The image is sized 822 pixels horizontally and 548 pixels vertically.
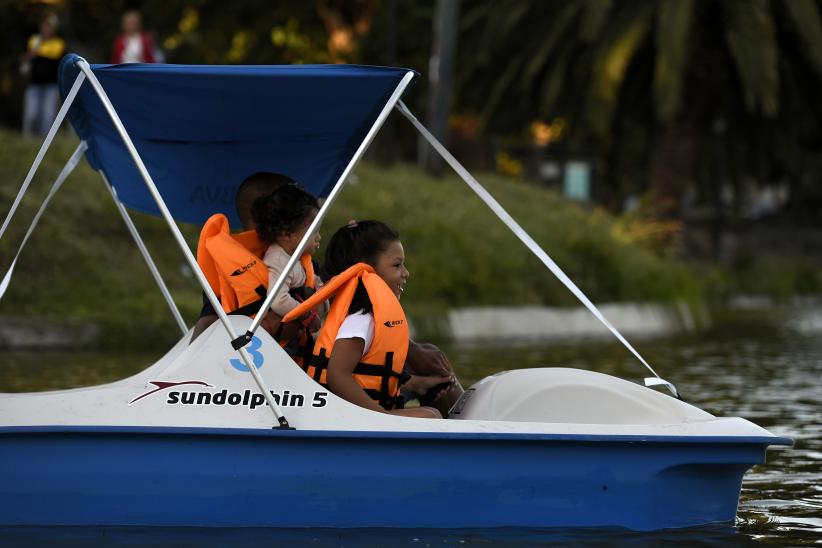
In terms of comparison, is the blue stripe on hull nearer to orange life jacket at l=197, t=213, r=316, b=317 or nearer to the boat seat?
the boat seat

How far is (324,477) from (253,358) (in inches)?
22.8

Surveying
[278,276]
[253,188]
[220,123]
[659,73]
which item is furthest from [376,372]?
[659,73]

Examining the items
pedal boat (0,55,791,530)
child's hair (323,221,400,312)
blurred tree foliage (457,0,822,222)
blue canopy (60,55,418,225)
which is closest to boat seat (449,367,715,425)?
pedal boat (0,55,791,530)

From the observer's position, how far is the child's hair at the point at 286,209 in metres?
7.29

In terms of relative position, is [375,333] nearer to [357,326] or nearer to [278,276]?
[357,326]

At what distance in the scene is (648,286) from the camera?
2256 centimetres

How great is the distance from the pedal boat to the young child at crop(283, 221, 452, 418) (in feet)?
0.73

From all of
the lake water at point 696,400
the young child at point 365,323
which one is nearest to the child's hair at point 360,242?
the young child at point 365,323

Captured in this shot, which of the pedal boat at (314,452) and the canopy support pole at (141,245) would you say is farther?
the canopy support pole at (141,245)

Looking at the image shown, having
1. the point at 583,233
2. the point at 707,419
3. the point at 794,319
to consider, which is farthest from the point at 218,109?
the point at 794,319

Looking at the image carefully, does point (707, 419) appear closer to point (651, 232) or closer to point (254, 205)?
point (254, 205)

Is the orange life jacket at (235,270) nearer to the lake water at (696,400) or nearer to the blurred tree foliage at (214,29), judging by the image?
the lake water at (696,400)

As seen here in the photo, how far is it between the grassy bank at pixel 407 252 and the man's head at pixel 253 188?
25.6 feet

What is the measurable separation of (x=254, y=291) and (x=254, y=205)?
48 centimetres
